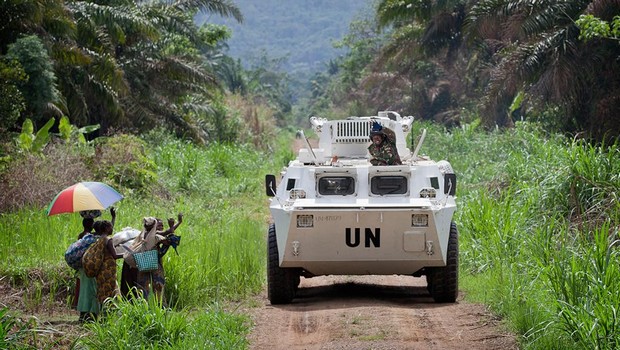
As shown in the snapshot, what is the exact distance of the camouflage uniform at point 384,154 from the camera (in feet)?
40.9

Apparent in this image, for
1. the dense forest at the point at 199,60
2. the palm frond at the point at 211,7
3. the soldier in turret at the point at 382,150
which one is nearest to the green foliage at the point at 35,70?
the dense forest at the point at 199,60

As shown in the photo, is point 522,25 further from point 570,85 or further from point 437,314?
point 437,314

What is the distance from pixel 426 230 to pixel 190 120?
2042 cm

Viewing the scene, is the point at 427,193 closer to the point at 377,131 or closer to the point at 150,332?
the point at 377,131

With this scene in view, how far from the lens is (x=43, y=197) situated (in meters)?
16.3

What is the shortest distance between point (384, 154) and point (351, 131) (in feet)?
4.51

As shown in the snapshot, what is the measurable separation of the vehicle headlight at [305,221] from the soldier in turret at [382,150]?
1.43 meters

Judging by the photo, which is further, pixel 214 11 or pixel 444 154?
pixel 214 11

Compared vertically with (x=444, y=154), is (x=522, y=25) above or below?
above

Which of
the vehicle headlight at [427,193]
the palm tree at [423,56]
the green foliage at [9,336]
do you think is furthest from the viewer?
the palm tree at [423,56]

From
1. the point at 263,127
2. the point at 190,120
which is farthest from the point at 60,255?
the point at 263,127

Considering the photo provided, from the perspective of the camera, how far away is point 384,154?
1246 cm

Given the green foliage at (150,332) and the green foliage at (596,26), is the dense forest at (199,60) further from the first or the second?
the green foliage at (150,332)

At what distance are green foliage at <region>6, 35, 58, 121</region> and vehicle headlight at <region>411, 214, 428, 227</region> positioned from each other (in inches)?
387
